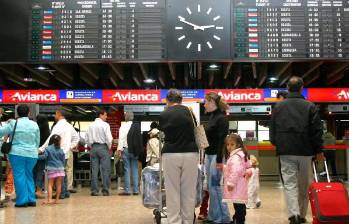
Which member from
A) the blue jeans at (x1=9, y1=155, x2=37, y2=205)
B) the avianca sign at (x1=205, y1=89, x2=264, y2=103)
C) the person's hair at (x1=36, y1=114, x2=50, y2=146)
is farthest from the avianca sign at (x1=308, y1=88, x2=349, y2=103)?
the blue jeans at (x1=9, y1=155, x2=37, y2=205)

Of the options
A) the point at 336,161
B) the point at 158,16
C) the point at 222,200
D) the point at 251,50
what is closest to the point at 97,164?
the point at 158,16

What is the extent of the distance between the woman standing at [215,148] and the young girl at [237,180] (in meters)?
0.26

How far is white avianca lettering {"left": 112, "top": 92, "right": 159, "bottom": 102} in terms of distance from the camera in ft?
38.2

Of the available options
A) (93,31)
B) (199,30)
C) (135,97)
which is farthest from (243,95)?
(93,31)

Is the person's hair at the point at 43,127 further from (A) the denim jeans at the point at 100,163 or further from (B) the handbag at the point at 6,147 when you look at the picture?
(B) the handbag at the point at 6,147

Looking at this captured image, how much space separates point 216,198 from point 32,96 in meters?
7.75

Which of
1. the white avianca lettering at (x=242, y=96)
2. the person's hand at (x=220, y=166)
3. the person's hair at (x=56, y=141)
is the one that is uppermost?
the white avianca lettering at (x=242, y=96)

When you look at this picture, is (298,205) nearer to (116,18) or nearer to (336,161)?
(116,18)

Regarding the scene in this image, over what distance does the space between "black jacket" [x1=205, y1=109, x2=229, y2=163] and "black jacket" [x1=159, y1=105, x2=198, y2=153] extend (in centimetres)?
58

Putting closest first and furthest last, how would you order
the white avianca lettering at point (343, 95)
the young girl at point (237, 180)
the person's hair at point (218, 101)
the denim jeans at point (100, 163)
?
1. the young girl at point (237, 180)
2. the person's hair at point (218, 101)
3. the denim jeans at point (100, 163)
4. the white avianca lettering at point (343, 95)

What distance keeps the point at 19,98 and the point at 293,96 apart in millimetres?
8299

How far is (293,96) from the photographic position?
17.6 feet

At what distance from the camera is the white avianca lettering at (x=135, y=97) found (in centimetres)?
1165

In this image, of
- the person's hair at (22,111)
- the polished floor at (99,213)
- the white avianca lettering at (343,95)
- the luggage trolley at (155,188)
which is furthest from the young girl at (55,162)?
the white avianca lettering at (343,95)
